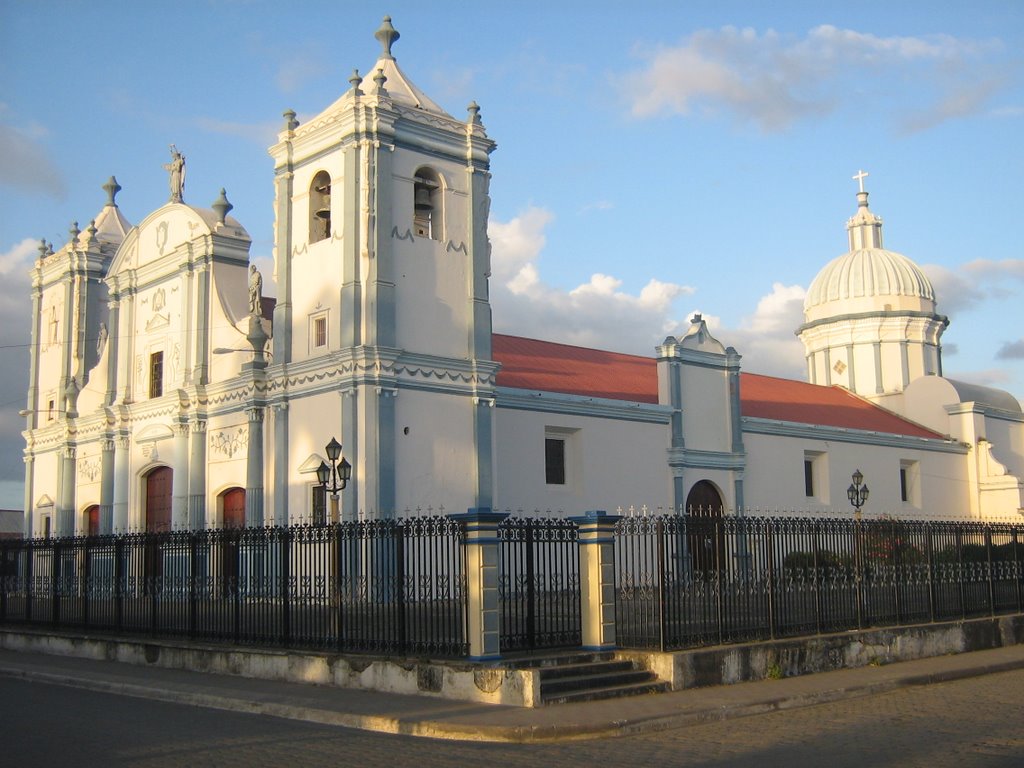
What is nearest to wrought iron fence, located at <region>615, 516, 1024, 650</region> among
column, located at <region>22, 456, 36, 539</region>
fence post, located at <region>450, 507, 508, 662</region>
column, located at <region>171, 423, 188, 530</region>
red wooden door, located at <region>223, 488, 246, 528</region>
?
fence post, located at <region>450, 507, 508, 662</region>

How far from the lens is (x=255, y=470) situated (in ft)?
90.3

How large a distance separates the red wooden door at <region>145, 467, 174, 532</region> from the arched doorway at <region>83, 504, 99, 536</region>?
118 inches

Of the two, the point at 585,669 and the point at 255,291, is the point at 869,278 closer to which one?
the point at 255,291

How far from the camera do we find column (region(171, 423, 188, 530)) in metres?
30.1

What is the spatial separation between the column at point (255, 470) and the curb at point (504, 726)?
35.3 ft

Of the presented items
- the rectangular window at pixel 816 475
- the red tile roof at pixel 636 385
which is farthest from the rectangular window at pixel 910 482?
the rectangular window at pixel 816 475

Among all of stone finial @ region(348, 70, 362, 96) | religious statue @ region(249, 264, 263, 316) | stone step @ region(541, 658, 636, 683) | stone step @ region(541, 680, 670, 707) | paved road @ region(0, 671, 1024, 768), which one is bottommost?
paved road @ region(0, 671, 1024, 768)

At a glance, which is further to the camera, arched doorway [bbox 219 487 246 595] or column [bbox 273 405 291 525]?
column [bbox 273 405 291 525]

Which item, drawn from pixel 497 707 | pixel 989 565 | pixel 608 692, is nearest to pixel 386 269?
pixel 989 565

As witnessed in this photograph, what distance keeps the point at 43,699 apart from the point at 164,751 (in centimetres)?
501

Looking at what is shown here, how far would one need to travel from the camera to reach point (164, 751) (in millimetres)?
10594

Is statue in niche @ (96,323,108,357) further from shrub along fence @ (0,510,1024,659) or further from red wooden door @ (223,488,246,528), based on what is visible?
shrub along fence @ (0,510,1024,659)

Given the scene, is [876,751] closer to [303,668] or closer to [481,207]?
[303,668]

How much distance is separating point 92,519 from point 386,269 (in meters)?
15.1
